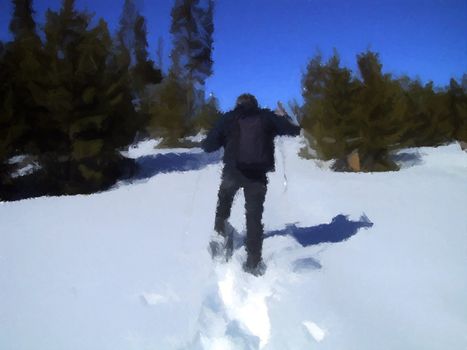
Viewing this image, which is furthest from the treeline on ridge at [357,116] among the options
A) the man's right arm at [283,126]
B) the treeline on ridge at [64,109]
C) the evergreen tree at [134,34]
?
the evergreen tree at [134,34]

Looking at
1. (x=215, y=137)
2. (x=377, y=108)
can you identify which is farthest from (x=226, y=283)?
(x=377, y=108)

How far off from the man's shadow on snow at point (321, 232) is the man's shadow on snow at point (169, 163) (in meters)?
8.42

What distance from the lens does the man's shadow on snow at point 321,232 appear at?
17.8 feet

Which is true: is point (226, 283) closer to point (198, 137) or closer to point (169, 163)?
point (169, 163)

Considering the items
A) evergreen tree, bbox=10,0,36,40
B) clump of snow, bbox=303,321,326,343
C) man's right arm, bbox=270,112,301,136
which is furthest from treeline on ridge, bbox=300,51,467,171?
evergreen tree, bbox=10,0,36,40

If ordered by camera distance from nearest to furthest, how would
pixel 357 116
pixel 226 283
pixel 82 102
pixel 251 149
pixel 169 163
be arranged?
pixel 226 283 → pixel 251 149 → pixel 82 102 → pixel 357 116 → pixel 169 163

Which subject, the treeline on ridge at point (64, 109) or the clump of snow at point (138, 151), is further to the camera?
the clump of snow at point (138, 151)

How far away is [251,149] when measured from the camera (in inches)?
161

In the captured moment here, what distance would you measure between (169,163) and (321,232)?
11986 millimetres

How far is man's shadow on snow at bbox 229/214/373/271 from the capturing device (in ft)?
17.8

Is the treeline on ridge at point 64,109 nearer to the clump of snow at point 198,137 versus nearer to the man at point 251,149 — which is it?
the man at point 251,149

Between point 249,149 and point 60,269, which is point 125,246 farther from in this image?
point 249,149

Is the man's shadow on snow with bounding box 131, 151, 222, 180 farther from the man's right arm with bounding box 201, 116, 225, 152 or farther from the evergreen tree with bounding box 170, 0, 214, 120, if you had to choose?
the evergreen tree with bounding box 170, 0, 214, 120

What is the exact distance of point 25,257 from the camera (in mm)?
4809
